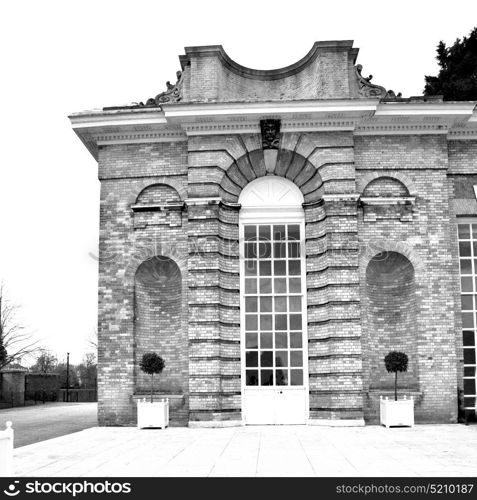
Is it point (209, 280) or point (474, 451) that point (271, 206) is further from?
point (474, 451)

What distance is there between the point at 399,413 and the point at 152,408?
559cm

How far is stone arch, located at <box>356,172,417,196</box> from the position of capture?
1861 cm

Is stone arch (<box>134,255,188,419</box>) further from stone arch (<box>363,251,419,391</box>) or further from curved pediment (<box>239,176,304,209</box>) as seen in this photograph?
stone arch (<box>363,251,419,391</box>)

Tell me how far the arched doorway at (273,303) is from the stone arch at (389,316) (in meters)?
1.64

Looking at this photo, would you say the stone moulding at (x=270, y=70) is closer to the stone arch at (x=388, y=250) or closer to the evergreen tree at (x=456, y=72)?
the stone arch at (x=388, y=250)

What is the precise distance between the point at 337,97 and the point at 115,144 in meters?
5.69

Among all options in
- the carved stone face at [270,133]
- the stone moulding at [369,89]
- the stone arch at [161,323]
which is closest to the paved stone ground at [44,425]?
the stone arch at [161,323]

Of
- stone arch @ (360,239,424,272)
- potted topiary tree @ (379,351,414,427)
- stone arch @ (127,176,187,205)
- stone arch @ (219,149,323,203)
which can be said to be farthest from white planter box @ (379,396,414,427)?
stone arch @ (127,176,187,205)

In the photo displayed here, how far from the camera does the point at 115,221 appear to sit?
18.9m

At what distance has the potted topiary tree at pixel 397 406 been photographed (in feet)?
55.9

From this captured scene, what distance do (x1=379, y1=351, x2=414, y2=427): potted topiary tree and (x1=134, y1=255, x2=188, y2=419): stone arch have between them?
4749 millimetres

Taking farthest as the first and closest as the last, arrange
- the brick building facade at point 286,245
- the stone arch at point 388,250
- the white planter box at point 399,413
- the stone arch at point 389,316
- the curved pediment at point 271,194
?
1. the curved pediment at point 271,194
2. the stone arch at point 388,250
3. the stone arch at point 389,316
4. the brick building facade at point 286,245
5. the white planter box at point 399,413

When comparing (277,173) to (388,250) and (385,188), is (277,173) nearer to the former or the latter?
(385,188)

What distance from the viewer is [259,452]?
40.8ft
